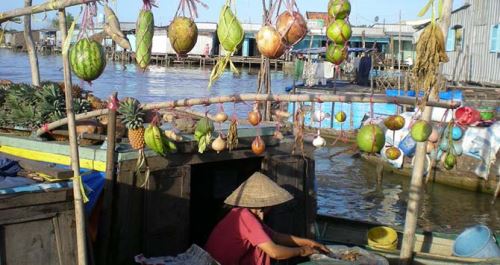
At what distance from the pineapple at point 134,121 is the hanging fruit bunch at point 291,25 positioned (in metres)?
2.12

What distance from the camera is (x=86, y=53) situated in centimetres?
301

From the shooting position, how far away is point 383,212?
41.3ft

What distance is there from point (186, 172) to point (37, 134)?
1374 mm

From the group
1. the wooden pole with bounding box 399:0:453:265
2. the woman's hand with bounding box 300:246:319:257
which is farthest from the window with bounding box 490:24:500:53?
the woman's hand with bounding box 300:246:319:257

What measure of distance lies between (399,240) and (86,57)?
599 centimetres

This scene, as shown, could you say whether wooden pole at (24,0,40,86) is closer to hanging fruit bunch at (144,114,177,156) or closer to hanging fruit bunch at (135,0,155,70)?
hanging fruit bunch at (144,114,177,156)

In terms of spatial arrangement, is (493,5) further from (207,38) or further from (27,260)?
(207,38)

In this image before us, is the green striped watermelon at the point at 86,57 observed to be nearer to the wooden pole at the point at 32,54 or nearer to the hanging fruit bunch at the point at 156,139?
the hanging fruit bunch at the point at 156,139

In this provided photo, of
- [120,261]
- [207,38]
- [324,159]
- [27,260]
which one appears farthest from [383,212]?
[207,38]

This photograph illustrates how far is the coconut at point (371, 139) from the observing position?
13.0ft

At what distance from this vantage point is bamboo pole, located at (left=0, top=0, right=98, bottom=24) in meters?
3.00

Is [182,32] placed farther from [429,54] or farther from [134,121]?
[134,121]

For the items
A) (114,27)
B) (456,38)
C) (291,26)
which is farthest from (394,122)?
(456,38)

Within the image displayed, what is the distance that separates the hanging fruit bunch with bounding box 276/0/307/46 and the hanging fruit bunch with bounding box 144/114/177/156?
75.4 inches
